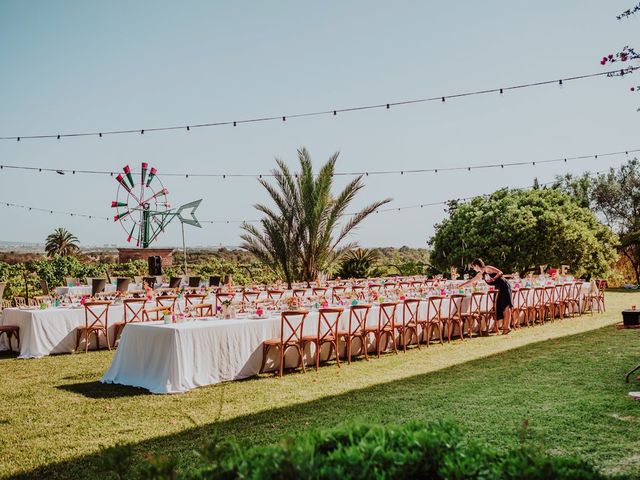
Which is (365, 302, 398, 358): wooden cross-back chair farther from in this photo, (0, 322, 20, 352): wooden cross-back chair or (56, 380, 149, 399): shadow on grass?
(0, 322, 20, 352): wooden cross-back chair

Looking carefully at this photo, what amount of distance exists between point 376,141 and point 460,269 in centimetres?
747

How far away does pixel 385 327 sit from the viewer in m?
9.28

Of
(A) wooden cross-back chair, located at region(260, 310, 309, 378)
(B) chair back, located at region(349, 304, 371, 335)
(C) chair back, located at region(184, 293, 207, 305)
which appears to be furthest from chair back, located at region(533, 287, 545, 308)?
(C) chair back, located at region(184, 293, 207, 305)

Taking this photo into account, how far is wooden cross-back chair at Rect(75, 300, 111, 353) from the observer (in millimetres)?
9570

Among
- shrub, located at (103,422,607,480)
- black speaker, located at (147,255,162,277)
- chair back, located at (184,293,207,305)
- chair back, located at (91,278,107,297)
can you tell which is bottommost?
shrub, located at (103,422,607,480)

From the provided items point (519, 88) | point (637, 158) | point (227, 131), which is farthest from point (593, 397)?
point (637, 158)

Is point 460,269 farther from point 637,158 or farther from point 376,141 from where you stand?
point 637,158

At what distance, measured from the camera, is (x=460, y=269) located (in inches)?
852

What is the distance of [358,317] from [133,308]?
4.30m

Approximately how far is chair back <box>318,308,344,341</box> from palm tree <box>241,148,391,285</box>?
6.96m

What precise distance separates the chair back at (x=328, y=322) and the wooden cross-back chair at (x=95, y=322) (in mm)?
3667

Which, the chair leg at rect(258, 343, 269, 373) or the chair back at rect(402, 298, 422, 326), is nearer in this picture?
the chair leg at rect(258, 343, 269, 373)

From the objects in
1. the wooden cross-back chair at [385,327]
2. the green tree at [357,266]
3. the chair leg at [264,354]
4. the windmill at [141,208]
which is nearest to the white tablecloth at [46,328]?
the chair leg at [264,354]

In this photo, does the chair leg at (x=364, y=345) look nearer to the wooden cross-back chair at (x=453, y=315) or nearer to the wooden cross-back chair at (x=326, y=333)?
the wooden cross-back chair at (x=326, y=333)
